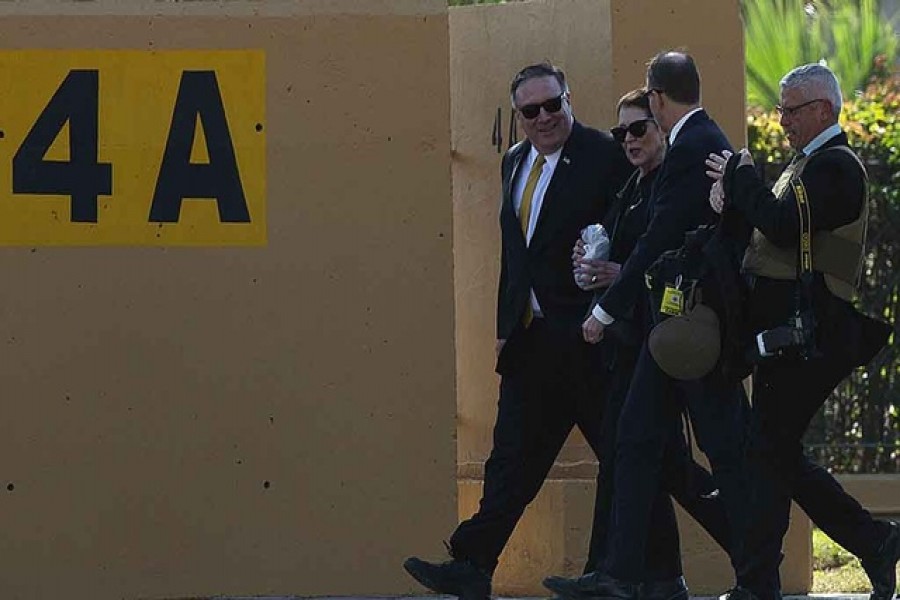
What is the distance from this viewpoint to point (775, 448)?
646cm

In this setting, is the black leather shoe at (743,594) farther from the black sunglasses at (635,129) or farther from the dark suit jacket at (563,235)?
the black sunglasses at (635,129)

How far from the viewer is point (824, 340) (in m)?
6.36

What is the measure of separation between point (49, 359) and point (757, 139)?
4447 millimetres

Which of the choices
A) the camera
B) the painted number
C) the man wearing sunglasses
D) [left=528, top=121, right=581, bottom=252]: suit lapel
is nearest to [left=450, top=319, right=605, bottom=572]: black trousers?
the man wearing sunglasses

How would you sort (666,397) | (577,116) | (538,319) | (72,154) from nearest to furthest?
1. (666,397)
2. (538,319)
3. (72,154)
4. (577,116)

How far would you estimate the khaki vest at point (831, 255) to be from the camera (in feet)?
20.8

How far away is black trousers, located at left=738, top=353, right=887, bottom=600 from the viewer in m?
6.41

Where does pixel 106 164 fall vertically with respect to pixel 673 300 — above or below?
above

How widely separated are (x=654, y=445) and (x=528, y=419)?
0.62 metres

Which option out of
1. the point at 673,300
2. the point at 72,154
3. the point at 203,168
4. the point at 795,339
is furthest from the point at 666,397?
the point at 72,154

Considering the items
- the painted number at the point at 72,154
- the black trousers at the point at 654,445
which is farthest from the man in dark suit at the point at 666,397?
the painted number at the point at 72,154

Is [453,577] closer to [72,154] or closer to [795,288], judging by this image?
[795,288]

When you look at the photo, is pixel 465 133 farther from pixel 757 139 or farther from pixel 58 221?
pixel 757 139

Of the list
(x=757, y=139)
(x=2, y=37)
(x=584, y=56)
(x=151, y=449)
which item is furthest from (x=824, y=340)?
(x=757, y=139)
